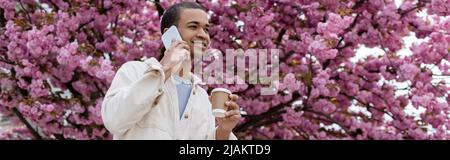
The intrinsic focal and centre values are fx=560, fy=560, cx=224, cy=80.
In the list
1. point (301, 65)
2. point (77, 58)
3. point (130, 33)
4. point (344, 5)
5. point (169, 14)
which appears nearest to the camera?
point (169, 14)

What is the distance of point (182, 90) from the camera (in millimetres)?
2186

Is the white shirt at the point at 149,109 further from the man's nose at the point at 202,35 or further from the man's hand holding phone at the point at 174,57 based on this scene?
the man's nose at the point at 202,35

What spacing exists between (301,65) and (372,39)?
30.1 inches

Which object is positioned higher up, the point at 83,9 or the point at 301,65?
the point at 83,9

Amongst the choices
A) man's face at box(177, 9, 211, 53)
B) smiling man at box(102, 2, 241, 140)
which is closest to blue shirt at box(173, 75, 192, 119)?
smiling man at box(102, 2, 241, 140)

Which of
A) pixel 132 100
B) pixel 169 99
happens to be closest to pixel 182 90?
pixel 169 99

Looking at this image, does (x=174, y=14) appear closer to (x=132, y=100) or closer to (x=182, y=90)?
(x=182, y=90)

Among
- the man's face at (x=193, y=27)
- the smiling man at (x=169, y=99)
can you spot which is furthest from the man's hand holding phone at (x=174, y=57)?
the man's face at (x=193, y=27)

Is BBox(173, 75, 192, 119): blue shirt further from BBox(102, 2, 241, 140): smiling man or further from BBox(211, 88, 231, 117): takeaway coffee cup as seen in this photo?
BBox(211, 88, 231, 117): takeaway coffee cup

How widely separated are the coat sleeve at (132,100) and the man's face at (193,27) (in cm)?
22

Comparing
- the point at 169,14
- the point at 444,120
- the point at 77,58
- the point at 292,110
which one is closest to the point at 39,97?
the point at 77,58

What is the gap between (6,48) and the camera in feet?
17.6

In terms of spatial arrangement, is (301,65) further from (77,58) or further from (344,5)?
(77,58)

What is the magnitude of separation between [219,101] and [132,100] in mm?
334
